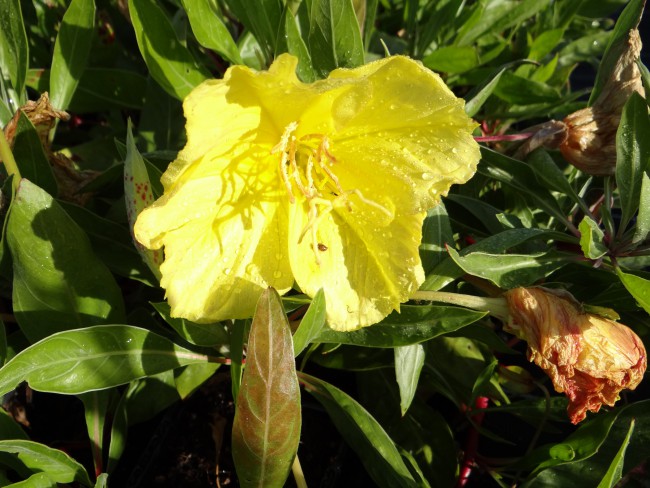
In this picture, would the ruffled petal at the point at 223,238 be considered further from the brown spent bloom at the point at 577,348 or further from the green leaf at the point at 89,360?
the brown spent bloom at the point at 577,348

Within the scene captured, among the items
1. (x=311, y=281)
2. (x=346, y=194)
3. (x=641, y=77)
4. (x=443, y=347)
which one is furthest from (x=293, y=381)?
(x=641, y=77)

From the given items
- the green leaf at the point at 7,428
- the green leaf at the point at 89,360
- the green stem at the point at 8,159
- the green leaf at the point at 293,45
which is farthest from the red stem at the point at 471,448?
the green stem at the point at 8,159

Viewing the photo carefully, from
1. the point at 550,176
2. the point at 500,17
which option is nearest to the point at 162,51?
the point at 550,176

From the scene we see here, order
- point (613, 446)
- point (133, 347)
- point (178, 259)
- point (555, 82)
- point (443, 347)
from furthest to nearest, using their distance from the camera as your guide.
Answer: point (555, 82) → point (443, 347) → point (613, 446) → point (133, 347) → point (178, 259)

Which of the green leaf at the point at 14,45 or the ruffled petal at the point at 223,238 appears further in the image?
the green leaf at the point at 14,45

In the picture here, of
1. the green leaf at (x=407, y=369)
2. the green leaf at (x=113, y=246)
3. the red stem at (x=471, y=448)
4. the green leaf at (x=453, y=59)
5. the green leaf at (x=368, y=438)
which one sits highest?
the green leaf at (x=453, y=59)

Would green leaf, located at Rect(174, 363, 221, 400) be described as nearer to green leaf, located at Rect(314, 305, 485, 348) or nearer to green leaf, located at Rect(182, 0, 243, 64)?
green leaf, located at Rect(314, 305, 485, 348)

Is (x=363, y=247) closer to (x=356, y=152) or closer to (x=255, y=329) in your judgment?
(x=356, y=152)

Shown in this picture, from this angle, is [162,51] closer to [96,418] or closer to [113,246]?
[113,246]
